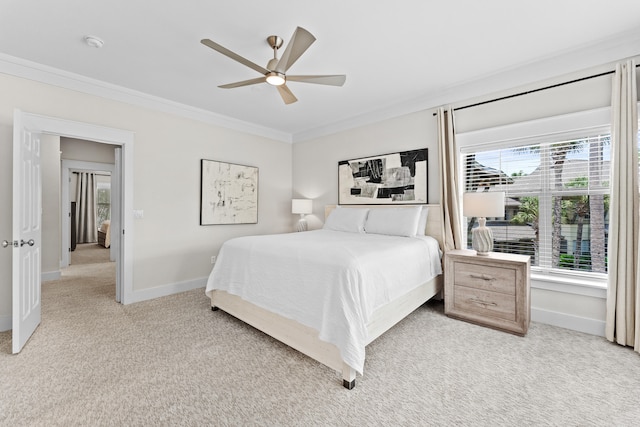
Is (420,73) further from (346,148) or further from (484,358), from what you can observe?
(484,358)

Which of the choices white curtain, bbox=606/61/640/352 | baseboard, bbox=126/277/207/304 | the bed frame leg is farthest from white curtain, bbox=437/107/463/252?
baseboard, bbox=126/277/207/304

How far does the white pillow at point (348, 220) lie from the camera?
381 cm

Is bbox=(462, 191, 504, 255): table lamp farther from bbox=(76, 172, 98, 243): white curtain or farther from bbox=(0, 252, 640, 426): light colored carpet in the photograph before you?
bbox=(76, 172, 98, 243): white curtain

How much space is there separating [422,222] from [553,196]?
52.3 inches

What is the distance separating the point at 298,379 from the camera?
1919 mm

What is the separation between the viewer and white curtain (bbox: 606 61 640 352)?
7.57ft

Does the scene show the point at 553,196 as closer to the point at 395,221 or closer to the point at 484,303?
the point at 484,303

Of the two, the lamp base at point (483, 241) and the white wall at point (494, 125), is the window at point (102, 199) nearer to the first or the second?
the white wall at point (494, 125)

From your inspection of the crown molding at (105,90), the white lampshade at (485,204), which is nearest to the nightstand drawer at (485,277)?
the white lampshade at (485,204)

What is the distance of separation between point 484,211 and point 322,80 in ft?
6.61

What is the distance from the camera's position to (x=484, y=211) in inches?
109

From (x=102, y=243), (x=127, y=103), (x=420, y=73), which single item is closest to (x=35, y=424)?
(x=127, y=103)

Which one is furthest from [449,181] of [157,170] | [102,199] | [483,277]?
[102,199]

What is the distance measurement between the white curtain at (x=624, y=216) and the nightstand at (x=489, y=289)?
0.62 metres
